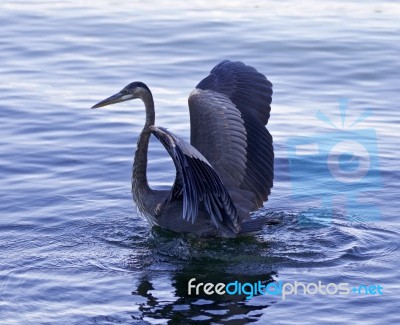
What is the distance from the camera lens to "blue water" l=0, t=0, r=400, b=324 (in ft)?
24.8

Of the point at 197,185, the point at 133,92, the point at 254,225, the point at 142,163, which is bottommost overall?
the point at 254,225

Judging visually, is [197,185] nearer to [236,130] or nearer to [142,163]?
[236,130]

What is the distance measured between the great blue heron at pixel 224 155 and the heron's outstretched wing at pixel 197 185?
0.7 inches

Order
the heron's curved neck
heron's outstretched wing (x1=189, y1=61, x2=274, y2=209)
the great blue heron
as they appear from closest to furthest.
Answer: the great blue heron, heron's outstretched wing (x1=189, y1=61, x2=274, y2=209), the heron's curved neck

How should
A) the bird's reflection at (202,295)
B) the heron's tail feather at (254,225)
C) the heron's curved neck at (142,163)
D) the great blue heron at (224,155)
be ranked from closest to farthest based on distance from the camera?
1. the bird's reflection at (202,295)
2. the heron's tail feather at (254,225)
3. the great blue heron at (224,155)
4. the heron's curved neck at (142,163)

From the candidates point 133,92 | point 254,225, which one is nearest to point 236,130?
point 254,225

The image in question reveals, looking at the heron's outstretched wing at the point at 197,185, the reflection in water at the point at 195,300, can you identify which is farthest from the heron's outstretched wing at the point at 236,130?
the reflection in water at the point at 195,300

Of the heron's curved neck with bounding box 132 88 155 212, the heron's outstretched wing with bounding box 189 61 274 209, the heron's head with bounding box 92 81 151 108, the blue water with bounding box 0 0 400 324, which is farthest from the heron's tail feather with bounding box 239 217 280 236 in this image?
the heron's head with bounding box 92 81 151 108

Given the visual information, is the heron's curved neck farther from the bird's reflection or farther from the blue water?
the bird's reflection

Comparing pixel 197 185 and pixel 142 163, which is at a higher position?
pixel 142 163

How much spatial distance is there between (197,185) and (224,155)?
41.1 inches

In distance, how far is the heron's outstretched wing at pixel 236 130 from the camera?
8945mm

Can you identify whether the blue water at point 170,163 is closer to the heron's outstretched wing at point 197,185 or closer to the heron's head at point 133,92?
the heron's outstretched wing at point 197,185

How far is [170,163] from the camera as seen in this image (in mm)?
10820
